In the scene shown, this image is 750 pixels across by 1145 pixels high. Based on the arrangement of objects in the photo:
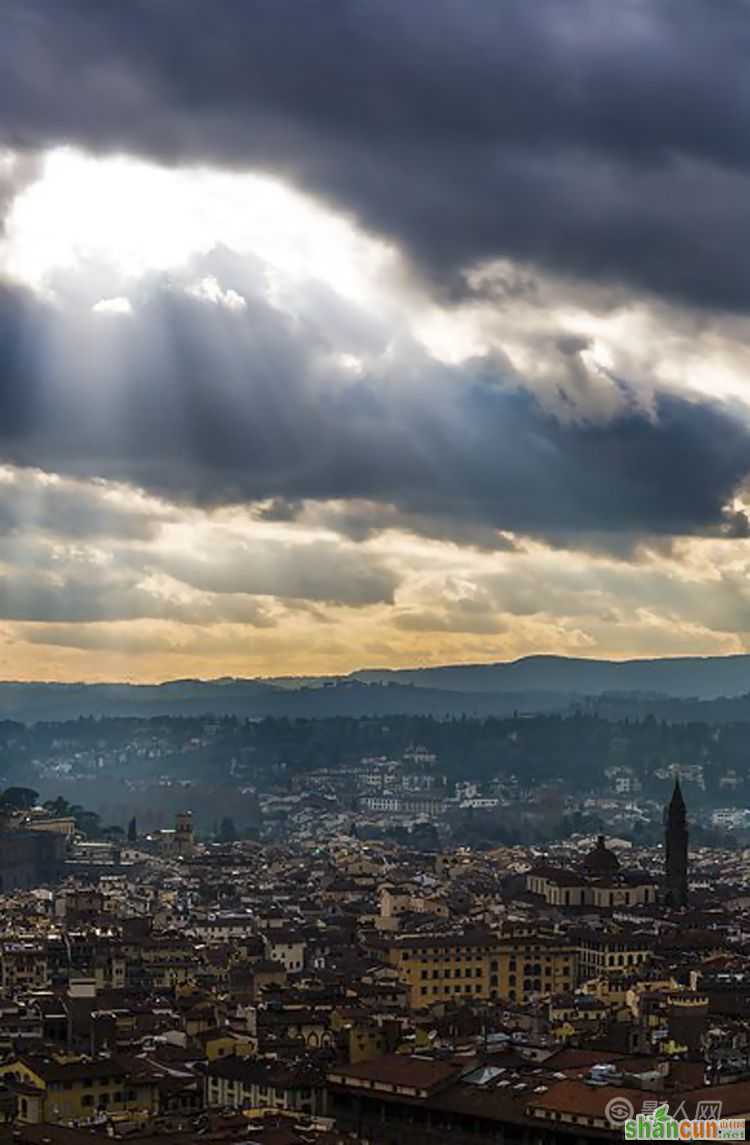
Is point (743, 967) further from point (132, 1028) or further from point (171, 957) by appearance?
point (132, 1028)

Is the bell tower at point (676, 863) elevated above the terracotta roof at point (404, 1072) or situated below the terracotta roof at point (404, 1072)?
above

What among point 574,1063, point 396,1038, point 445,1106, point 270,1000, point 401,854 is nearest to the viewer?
point 445,1106

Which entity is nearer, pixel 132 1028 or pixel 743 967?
pixel 132 1028

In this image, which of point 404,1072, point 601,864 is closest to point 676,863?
point 601,864

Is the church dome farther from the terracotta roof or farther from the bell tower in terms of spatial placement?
the terracotta roof

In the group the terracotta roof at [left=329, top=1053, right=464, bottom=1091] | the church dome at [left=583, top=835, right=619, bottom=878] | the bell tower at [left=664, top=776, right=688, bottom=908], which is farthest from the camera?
the church dome at [left=583, top=835, right=619, bottom=878]

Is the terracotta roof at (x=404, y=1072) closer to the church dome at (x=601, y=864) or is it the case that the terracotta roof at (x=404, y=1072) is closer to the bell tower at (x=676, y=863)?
the bell tower at (x=676, y=863)

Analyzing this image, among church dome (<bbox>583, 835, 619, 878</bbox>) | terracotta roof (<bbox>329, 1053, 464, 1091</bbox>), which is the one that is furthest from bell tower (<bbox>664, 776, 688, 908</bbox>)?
terracotta roof (<bbox>329, 1053, 464, 1091</bbox>)

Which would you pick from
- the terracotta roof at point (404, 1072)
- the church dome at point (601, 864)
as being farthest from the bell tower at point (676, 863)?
the terracotta roof at point (404, 1072)

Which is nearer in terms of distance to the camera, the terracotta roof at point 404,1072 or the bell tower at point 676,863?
the terracotta roof at point 404,1072

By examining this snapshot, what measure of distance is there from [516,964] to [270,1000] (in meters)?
20.1

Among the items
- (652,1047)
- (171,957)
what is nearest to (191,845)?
(171,957)

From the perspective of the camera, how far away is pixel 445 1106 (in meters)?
53.7

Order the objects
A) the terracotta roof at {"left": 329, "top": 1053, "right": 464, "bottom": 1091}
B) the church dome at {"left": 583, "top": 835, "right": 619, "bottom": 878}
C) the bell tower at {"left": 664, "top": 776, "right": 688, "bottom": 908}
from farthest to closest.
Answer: the church dome at {"left": 583, "top": 835, "right": 619, "bottom": 878} → the bell tower at {"left": 664, "top": 776, "right": 688, "bottom": 908} → the terracotta roof at {"left": 329, "top": 1053, "right": 464, "bottom": 1091}
